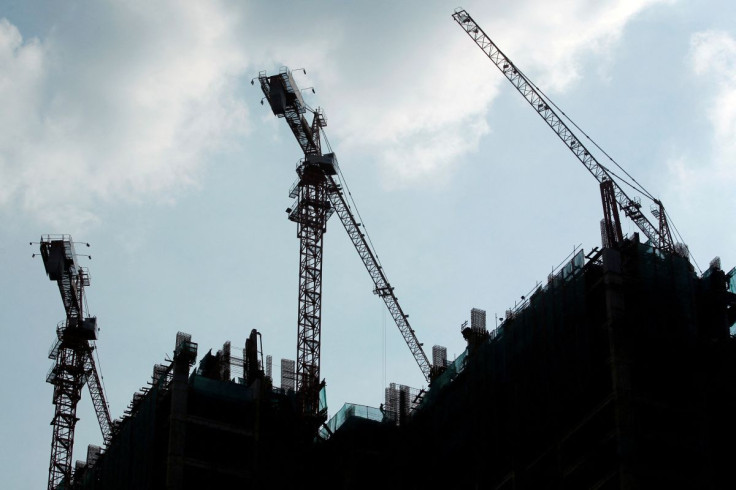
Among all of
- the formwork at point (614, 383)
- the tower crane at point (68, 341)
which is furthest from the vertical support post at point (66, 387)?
the formwork at point (614, 383)

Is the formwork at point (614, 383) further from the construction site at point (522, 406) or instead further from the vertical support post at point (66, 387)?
the vertical support post at point (66, 387)

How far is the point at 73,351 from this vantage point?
168500 mm

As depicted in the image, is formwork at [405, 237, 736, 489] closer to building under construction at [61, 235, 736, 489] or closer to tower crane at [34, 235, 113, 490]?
building under construction at [61, 235, 736, 489]

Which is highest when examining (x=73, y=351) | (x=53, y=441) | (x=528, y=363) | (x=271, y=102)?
(x=271, y=102)

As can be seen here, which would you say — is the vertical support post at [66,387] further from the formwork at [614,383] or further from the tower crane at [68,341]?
the formwork at [614,383]

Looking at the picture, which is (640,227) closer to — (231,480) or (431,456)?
(431,456)

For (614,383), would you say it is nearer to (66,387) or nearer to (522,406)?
(522,406)

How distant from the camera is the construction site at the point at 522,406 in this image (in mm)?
90875

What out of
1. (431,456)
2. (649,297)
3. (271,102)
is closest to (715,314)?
(649,297)

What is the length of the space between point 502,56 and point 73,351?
212ft

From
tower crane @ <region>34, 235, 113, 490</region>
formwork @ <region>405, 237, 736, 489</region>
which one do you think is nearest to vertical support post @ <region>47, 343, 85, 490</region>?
tower crane @ <region>34, 235, 113, 490</region>

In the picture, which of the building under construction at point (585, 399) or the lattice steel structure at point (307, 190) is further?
the lattice steel structure at point (307, 190)

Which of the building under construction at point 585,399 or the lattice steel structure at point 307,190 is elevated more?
the lattice steel structure at point 307,190

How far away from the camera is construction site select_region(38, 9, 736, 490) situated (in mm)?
90875
